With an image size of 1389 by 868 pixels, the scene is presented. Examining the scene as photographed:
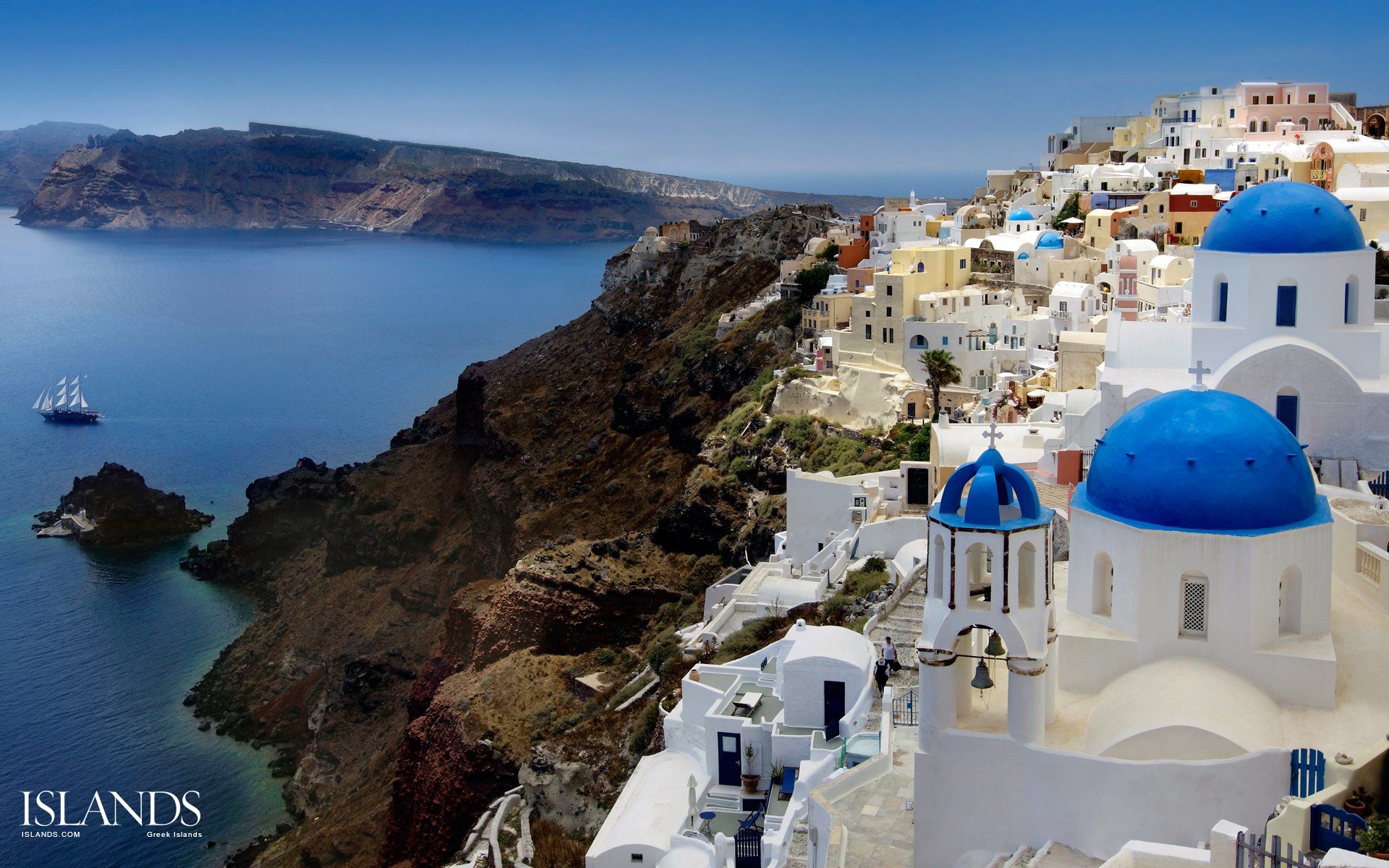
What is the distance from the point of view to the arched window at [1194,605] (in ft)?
38.1

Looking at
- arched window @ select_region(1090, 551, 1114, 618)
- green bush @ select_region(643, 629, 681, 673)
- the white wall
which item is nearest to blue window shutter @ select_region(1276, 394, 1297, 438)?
arched window @ select_region(1090, 551, 1114, 618)

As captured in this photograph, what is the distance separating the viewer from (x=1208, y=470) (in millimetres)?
11539

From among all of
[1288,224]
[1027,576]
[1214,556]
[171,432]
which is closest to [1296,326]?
[1288,224]

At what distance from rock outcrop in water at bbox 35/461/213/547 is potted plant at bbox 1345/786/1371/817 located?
5986 centimetres

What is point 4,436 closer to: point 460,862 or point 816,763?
point 460,862

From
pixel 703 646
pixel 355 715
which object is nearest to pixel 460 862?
pixel 703 646

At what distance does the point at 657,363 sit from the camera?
55.0 meters

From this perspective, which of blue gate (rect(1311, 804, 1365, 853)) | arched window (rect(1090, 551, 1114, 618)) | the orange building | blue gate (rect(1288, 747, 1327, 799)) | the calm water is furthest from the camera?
the orange building

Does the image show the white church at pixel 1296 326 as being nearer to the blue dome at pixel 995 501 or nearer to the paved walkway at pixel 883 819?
the paved walkway at pixel 883 819

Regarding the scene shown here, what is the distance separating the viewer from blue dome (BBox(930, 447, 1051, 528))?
11094 mm

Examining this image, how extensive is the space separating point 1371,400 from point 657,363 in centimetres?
3872

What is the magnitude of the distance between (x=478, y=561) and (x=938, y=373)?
23668 millimetres

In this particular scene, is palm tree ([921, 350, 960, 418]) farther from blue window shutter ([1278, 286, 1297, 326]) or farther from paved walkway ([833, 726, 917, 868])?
paved walkway ([833, 726, 917, 868])

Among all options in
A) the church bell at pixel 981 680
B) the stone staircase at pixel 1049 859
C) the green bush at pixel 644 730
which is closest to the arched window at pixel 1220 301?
the church bell at pixel 981 680
